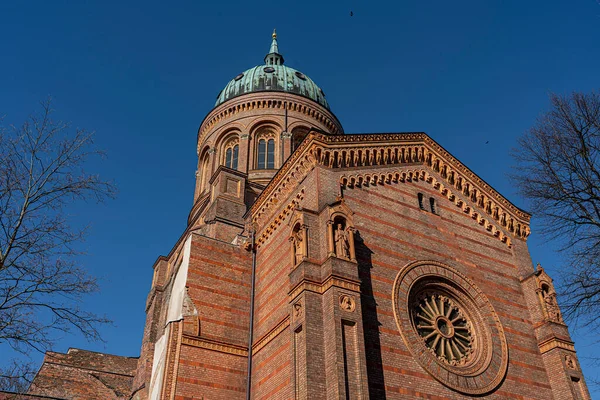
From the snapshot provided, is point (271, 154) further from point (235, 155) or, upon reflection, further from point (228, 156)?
point (228, 156)

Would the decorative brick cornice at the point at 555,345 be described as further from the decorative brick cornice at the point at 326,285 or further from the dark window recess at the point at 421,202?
the decorative brick cornice at the point at 326,285

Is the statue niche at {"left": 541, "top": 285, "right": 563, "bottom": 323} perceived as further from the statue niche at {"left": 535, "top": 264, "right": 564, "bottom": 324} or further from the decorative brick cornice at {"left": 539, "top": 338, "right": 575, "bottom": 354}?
the decorative brick cornice at {"left": 539, "top": 338, "right": 575, "bottom": 354}

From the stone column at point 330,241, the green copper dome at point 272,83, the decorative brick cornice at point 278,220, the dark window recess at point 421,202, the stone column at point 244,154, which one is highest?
the green copper dome at point 272,83

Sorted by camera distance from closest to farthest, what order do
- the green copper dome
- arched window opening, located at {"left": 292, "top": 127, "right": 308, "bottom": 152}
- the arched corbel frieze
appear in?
1. the arched corbel frieze
2. arched window opening, located at {"left": 292, "top": 127, "right": 308, "bottom": 152}
3. the green copper dome

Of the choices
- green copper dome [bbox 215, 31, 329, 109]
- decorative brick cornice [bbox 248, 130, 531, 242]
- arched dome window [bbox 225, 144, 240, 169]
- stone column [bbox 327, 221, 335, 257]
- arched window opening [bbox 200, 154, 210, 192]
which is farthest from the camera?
green copper dome [bbox 215, 31, 329, 109]

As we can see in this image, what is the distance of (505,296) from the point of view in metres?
17.9

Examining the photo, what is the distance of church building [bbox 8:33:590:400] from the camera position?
13.5 meters

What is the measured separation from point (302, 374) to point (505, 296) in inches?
340

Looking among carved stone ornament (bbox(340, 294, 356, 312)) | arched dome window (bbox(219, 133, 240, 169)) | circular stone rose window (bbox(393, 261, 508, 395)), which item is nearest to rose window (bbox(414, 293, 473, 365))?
circular stone rose window (bbox(393, 261, 508, 395))

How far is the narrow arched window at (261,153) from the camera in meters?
28.7

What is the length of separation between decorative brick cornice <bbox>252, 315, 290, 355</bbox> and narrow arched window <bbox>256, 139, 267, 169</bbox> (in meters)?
13.6

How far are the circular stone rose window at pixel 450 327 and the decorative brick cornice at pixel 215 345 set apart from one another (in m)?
5.23

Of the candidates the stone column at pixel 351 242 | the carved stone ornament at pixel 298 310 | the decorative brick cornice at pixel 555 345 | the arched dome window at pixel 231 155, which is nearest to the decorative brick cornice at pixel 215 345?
the carved stone ornament at pixel 298 310

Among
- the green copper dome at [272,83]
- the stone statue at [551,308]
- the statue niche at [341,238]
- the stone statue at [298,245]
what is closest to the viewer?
the statue niche at [341,238]
